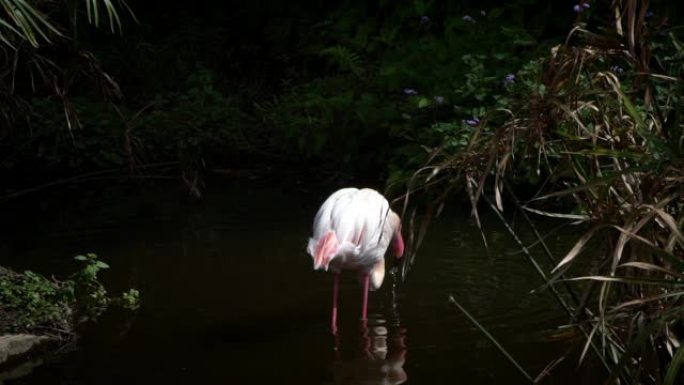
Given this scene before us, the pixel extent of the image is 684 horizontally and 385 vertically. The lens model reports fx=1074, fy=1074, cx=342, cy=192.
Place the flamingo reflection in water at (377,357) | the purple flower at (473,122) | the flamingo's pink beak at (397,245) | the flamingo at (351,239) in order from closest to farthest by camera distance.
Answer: the flamingo reflection in water at (377,357)
the flamingo at (351,239)
the flamingo's pink beak at (397,245)
the purple flower at (473,122)

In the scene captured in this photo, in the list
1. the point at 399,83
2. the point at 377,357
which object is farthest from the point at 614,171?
the point at 399,83

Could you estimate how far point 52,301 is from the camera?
519 cm

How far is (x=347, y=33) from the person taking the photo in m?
11.1

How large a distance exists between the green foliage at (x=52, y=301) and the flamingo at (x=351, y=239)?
1021mm

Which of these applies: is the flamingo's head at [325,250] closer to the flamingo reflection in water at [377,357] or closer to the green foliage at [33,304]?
the flamingo reflection in water at [377,357]

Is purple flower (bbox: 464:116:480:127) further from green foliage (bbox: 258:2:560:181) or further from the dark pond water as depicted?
the dark pond water

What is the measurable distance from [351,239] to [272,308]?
0.58 m

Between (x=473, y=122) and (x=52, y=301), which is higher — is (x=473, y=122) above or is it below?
above

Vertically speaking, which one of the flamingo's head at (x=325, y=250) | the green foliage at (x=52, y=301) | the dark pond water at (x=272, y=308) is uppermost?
the flamingo's head at (x=325, y=250)

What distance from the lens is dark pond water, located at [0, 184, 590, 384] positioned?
15.1 feet

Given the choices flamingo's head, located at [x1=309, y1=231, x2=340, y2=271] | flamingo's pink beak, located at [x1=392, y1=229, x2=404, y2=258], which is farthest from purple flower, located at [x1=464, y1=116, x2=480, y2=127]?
flamingo's head, located at [x1=309, y1=231, x2=340, y2=271]

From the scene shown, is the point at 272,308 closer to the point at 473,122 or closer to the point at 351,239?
the point at 351,239

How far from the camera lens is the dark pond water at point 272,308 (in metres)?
4.59

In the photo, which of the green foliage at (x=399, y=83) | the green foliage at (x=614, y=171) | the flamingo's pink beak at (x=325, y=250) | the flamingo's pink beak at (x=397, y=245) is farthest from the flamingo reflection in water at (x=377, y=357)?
the green foliage at (x=399, y=83)
